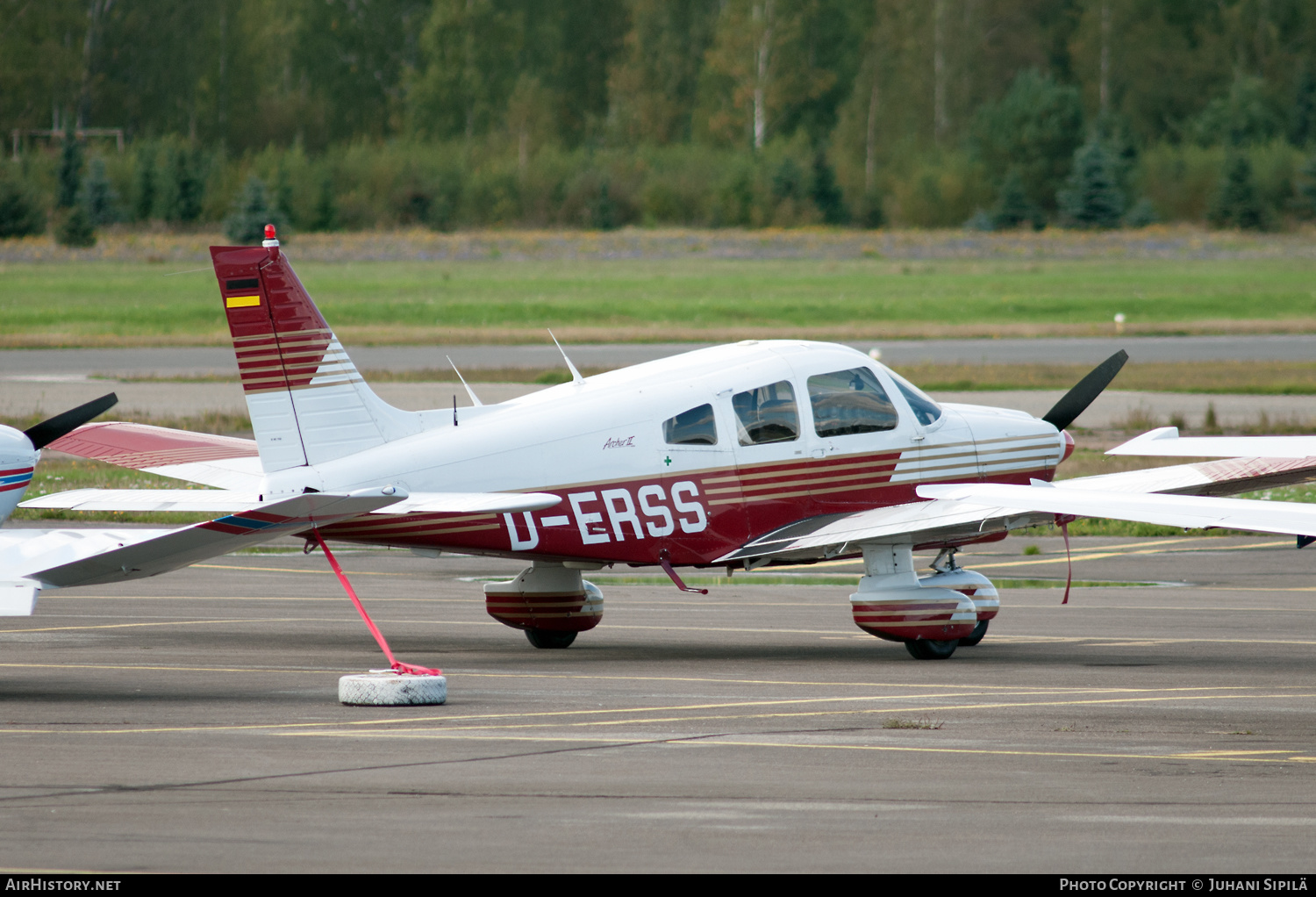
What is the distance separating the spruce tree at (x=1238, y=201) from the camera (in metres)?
103

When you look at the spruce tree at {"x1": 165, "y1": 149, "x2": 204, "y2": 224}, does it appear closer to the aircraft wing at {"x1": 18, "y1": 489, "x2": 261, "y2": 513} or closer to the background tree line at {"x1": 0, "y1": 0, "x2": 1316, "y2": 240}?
the background tree line at {"x1": 0, "y1": 0, "x2": 1316, "y2": 240}

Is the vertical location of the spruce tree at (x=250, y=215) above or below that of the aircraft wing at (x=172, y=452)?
below

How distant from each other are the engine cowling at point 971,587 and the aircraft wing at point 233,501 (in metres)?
3.45

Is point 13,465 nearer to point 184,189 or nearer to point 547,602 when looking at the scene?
point 547,602

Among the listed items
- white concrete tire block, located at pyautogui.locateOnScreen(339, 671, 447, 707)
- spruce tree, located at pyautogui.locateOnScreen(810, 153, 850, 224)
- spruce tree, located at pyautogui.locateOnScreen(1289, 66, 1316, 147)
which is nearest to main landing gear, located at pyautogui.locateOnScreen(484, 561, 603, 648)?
white concrete tire block, located at pyautogui.locateOnScreen(339, 671, 447, 707)

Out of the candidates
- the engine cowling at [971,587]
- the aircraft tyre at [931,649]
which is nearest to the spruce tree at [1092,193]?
the engine cowling at [971,587]

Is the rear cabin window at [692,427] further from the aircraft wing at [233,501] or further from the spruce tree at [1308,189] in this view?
the spruce tree at [1308,189]

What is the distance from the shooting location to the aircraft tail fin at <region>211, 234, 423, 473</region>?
14.0m

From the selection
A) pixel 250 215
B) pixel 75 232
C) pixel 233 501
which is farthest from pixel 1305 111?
pixel 233 501

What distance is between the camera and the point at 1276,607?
17844mm

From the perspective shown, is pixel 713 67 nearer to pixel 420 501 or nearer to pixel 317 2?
pixel 317 2

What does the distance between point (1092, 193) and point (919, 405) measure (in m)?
93.6

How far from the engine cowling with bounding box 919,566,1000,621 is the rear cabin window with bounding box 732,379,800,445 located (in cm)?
176

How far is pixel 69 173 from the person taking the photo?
3718 inches
